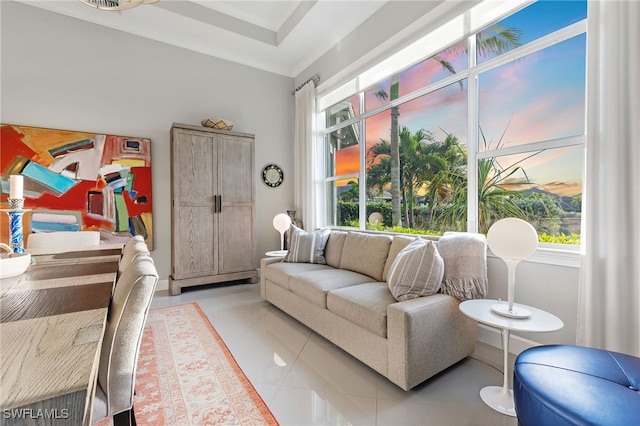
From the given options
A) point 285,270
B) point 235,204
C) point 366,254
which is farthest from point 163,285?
point 366,254

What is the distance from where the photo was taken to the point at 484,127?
2.42 meters

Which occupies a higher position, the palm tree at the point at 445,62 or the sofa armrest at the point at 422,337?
the palm tree at the point at 445,62

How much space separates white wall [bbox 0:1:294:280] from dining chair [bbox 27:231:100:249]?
4.01ft

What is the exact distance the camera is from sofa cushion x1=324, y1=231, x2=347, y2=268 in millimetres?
3186

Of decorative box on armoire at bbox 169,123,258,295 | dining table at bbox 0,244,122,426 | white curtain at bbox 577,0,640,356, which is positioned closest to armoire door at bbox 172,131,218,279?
decorative box on armoire at bbox 169,123,258,295

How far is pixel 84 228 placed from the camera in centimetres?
330

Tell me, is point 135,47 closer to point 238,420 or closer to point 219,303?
point 219,303

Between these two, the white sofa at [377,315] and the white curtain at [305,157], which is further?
the white curtain at [305,157]

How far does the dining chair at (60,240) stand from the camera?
90.0 inches

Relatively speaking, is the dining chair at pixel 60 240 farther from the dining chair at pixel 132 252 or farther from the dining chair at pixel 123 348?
the dining chair at pixel 123 348

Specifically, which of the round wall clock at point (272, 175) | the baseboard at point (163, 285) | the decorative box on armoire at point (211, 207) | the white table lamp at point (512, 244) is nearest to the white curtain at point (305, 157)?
the round wall clock at point (272, 175)

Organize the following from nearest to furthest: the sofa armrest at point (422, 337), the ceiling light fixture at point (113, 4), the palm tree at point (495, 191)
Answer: the sofa armrest at point (422, 337) → the ceiling light fixture at point (113, 4) → the palm tree at point (495, 191)

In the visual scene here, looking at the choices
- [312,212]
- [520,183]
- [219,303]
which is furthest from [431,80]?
[219,303]

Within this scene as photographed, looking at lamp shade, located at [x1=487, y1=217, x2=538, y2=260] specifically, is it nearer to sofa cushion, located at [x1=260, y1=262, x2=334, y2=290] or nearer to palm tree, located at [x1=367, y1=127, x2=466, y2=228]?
palm tree, located at [x1=367, y1=127, x2=466, y2=228]
